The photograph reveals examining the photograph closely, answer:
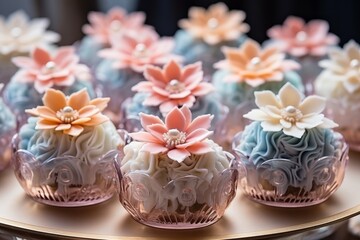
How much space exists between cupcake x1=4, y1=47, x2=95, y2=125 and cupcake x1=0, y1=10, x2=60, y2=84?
0.31 feet

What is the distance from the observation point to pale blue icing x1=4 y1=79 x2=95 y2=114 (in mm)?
1133

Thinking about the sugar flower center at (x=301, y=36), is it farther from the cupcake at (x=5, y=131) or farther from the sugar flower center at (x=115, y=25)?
the cupcake at (x=5, y=131)

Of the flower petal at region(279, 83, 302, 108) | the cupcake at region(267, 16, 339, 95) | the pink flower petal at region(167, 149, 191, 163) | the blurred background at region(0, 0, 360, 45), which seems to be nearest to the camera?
the pink flower petal at region(167, 149, 191, 163)

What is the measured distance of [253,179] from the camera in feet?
3.20

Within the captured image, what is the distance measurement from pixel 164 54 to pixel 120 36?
0.39 ft

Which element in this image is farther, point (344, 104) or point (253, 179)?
point (344, 104)

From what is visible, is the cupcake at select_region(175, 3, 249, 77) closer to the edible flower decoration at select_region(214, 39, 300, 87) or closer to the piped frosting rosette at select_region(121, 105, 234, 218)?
the edible flower decoration at select_region(214, 39, 300, 87)

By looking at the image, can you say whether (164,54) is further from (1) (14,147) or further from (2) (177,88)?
(1) (14,147)

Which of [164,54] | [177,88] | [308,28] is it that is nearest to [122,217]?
[177,88]

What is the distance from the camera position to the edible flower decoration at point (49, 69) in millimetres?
1129

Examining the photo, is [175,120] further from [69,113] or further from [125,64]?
[125,64]

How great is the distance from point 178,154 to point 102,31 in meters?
0.58

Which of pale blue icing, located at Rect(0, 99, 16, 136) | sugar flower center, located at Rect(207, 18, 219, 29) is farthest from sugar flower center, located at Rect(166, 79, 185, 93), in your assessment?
sugar flower center, located at Rect(207, 18, 219, 29)

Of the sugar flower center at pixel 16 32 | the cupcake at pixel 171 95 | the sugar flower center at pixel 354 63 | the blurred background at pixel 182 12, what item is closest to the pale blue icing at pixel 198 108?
the cupcake at pixel 171 95
